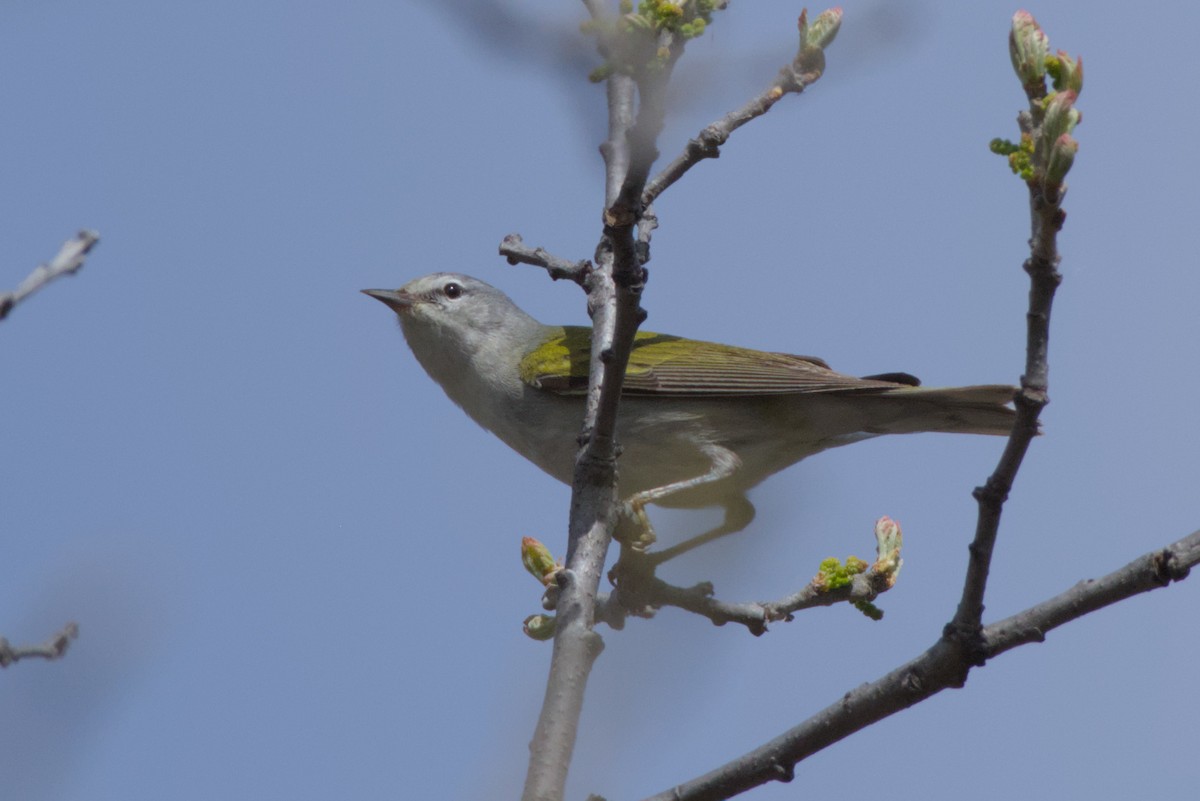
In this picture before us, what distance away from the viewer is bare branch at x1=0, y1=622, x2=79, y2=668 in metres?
2.18

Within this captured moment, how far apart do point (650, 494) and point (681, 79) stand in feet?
11.2

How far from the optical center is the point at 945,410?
588 centimetres

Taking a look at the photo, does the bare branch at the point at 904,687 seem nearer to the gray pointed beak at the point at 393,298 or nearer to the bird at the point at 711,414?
the bird at the point at 711,414

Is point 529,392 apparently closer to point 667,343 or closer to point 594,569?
point 667,343

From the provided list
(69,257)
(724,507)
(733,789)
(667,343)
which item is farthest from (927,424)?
(69,257)

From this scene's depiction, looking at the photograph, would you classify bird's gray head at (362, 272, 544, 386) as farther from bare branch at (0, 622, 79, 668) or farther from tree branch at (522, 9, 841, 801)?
bare branch at (0, 622, 79, 668)

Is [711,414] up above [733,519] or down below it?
above

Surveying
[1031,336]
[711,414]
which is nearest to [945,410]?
[711,414]

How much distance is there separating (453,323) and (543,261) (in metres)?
1.98

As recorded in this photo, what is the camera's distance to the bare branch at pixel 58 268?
192 cm

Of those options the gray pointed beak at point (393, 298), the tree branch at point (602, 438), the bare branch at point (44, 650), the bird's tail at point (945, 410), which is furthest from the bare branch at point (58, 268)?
the gray pointed beak at point (393, 298)

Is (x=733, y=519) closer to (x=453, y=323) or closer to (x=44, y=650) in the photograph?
(x=453, y=323)

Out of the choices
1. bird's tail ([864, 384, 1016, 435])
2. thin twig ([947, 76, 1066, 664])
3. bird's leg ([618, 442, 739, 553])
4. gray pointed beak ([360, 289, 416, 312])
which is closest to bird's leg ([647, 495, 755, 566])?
bird's leg ([618, 442, 739, 553])

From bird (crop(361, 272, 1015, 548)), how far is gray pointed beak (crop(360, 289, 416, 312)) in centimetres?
80
